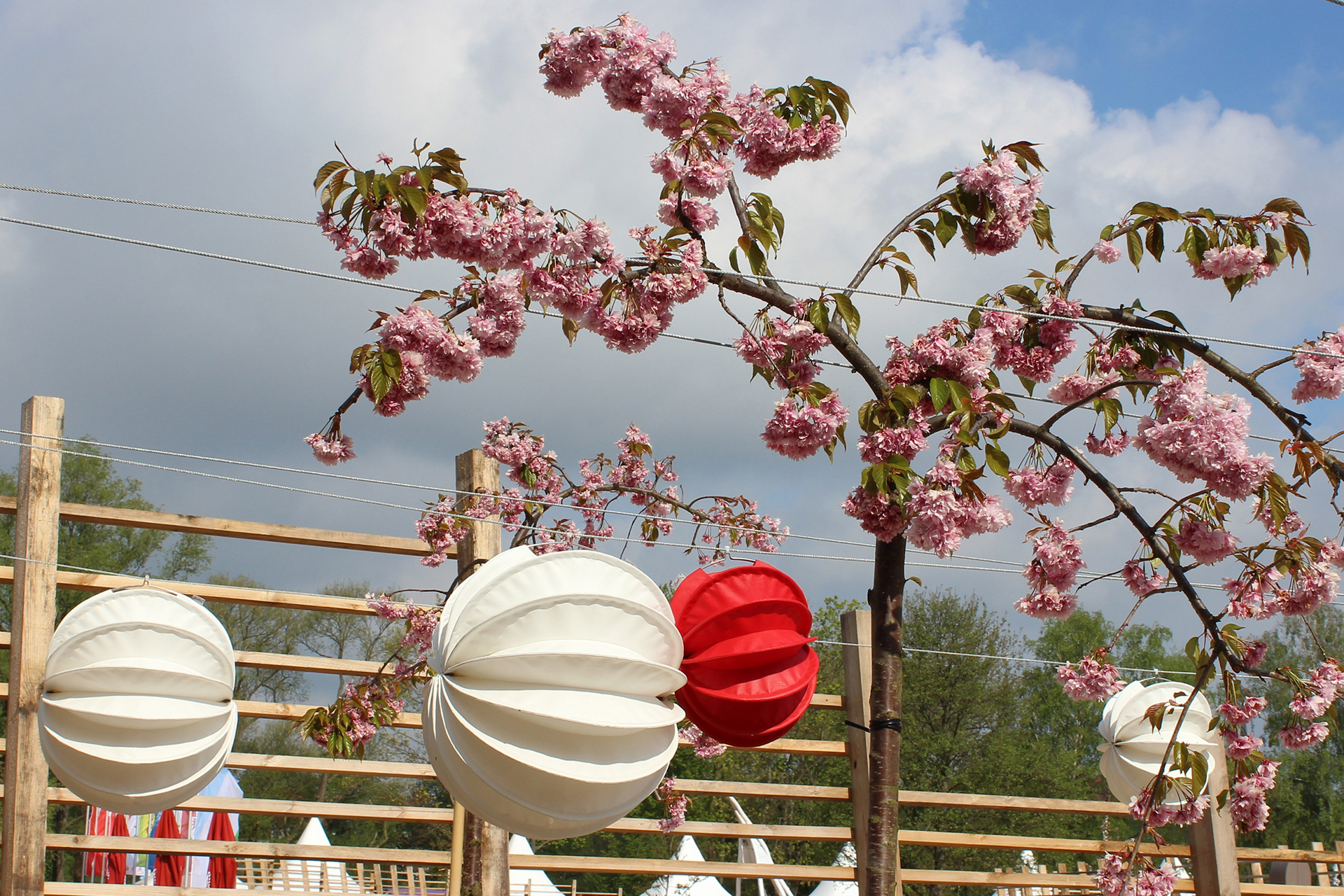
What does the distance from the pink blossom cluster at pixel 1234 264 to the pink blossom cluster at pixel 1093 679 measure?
4.88 feet

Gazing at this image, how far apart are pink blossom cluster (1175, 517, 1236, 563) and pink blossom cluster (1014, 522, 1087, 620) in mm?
334

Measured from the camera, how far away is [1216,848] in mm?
5676

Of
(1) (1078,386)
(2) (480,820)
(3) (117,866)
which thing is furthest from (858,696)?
(3) (117,866)

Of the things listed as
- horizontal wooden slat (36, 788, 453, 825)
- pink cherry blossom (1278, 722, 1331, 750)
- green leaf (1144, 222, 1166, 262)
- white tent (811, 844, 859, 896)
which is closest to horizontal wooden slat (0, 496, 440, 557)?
horizontal wooden slat (36, 788, 453, 825)

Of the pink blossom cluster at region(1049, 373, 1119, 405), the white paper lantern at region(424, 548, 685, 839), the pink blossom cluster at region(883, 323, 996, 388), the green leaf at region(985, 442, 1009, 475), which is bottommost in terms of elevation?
the white paper lantern at region(424, 548, 685, 839)

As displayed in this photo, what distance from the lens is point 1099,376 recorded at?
3498 mm

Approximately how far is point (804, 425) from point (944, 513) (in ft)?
1.54

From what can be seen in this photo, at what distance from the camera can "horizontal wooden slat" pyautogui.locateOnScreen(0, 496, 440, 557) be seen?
4578 millimetres

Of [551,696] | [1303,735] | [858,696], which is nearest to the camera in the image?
[551,696]

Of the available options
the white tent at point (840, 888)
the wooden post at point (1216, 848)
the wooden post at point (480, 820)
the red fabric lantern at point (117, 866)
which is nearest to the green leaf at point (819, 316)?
the wooden post at point (480, 820)

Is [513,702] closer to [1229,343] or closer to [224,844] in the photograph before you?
[1229,343]

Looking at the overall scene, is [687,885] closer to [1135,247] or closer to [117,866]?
[117,866]

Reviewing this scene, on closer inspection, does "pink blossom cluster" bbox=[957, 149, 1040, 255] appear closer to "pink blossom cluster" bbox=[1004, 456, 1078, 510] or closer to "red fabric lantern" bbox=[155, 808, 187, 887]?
"pink blossom cluster" bbox=[1004, 456, 1078, 510]

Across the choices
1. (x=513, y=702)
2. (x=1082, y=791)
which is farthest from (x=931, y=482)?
(x=1082, y=791)
